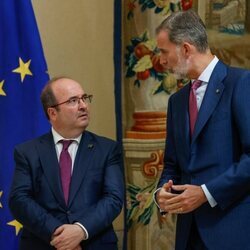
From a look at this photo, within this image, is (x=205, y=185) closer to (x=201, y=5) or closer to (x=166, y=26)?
(x=166, y=26)

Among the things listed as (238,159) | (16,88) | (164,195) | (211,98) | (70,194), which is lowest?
(70,194)

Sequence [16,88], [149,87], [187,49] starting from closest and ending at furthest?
[187,49] → [16,88] → [149,87]

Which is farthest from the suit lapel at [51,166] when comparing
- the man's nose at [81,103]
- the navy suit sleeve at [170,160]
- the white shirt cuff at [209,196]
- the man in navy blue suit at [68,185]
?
the white shirt cuff at [209,196]

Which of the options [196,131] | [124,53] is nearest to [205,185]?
[196,131]

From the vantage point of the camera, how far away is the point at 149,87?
349 cm

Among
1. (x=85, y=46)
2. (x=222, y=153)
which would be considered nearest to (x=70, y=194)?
(x=222, y=153)

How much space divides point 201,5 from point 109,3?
2.93 feet

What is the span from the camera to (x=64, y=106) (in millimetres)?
2639

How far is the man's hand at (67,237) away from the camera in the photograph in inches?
93.2

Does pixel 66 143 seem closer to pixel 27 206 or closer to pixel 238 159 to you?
pixel 27 206

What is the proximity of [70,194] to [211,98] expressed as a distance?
0.82 metres

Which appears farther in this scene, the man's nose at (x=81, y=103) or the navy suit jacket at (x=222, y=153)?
the man's nose at (x=81, y=103)

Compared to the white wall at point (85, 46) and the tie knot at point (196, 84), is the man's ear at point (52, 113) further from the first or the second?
the white wall at point (85, 46)

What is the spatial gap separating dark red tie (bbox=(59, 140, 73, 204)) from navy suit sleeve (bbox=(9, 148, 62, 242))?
0.14 m
